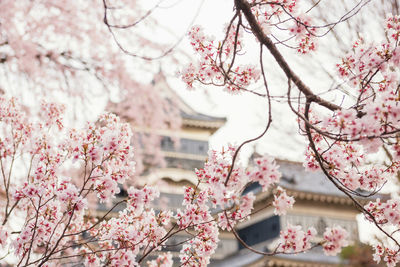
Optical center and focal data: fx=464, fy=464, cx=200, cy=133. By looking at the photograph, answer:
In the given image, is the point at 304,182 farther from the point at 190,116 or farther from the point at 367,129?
the point at 367,129

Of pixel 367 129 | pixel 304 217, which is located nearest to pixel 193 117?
pixel 304 217

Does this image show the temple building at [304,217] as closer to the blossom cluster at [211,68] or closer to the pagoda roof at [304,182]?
the pagoda roof at [304,182]

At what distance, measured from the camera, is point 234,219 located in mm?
3186

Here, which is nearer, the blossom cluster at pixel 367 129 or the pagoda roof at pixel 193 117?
the blossom cluster at pixel 367 129

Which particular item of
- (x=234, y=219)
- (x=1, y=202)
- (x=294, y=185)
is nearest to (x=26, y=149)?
(x=234, y=219)

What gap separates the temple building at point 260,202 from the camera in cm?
1527

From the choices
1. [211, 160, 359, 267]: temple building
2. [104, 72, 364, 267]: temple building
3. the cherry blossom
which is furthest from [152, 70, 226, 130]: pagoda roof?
the cherry blossom

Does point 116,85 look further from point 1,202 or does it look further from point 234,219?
point 234,219

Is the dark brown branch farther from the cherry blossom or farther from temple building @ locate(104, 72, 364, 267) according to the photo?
temple building @ locate(104, 72, 364, 267)

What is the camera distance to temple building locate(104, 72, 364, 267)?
15266 mm

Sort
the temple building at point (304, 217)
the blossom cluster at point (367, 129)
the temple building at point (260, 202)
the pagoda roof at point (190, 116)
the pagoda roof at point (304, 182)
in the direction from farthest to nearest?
the pagoda roof at point (190, 116)
the pagoda roof at point (304, 182)
the temple building at point (304, 217)
the temple building at point (260, 202)
the blossom cluster at point (367, 129)

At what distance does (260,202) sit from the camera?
16.6 m

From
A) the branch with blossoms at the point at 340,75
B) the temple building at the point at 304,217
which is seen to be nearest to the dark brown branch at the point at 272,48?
the branch with blossoms at the point at 340,75

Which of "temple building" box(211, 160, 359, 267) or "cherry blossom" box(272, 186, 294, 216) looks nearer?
"cherry blossom" box(272, 186, 294, 216)
